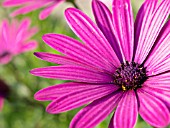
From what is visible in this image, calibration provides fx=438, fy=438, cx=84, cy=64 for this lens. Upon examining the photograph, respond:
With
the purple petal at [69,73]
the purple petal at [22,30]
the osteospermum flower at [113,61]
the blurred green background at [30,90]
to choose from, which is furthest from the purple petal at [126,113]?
the purple petal at [22,30]

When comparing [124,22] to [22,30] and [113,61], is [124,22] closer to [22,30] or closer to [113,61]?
[113,61]

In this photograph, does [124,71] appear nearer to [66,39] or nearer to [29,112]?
[66,39]

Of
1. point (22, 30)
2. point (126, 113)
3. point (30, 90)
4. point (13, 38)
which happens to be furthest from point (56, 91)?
point (13, 38)

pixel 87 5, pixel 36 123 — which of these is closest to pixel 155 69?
pixel 36 123

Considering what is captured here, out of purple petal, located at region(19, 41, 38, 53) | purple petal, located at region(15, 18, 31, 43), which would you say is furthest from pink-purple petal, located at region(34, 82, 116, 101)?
purple petal, located at region(15, 18, 31, 43)

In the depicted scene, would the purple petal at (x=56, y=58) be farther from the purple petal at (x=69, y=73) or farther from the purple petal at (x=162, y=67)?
the purple petal at (x=162, y=67)

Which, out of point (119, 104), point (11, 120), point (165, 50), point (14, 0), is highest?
point (14, 0)

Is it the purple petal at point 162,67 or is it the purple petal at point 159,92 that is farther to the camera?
the purple petal at point 162,67
